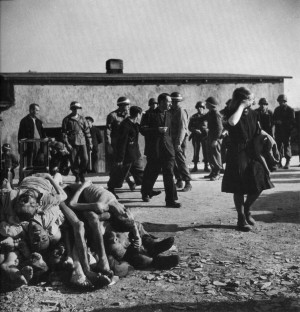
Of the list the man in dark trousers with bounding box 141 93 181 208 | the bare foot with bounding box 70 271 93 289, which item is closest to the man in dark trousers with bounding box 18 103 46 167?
the man in dark trousers with bounding box 141 93 181 208

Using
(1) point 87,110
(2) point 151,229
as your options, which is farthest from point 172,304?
(1) point 87,110

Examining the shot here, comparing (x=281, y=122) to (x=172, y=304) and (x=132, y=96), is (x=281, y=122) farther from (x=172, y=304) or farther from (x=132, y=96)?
(x=172, y=304)

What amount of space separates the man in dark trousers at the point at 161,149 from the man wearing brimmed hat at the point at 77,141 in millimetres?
2910

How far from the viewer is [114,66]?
18172 millimetres

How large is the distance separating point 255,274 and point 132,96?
13.6 meters

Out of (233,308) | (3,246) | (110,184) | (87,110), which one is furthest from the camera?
(87,110)

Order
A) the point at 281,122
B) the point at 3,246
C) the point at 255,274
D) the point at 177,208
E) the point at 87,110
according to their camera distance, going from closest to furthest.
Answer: the point at 3,246 < the point at 255,274 < the point at 177,208 < the point at 281,122 < the point at 87,110

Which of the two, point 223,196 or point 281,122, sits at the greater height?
point 281,122

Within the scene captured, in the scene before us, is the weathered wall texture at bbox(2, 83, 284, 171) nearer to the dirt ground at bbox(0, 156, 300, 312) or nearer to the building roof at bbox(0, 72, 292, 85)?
the building roof at bbox(0, 72, 292, 85)

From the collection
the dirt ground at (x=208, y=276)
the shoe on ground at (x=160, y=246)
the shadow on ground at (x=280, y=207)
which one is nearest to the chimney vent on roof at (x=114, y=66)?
the shadow on ground at (x=280, y=207)

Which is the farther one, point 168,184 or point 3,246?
point 168,184

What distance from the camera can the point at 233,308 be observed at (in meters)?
3.48

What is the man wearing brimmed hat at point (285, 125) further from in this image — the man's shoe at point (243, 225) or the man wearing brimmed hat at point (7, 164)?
the man wearing brimmed hat at point (7, 164)

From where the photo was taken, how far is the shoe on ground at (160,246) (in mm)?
Answer: 4523
